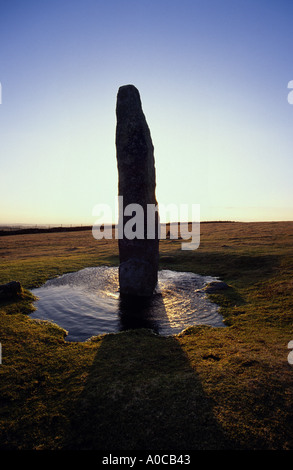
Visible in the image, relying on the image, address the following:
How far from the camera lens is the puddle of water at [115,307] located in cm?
1034

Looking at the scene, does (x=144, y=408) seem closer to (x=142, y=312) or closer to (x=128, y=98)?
(x=142, y=312)

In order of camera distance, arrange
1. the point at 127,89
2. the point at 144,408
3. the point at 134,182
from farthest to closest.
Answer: the point at 127,89, the point at 134,182, the point at 144,408

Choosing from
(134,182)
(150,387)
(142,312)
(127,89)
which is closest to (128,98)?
(127,89)

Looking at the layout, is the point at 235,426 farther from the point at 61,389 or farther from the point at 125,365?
the point at 61,389

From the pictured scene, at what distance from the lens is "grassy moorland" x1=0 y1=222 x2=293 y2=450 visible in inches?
185

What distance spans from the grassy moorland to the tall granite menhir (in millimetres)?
5136

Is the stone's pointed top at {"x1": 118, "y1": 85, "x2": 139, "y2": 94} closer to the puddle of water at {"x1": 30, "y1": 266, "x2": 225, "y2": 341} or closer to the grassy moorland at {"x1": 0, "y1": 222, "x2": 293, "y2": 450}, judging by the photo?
the puddle of water at {"x1": 30, "y1": 266, "x2": 225, "y2": 341}

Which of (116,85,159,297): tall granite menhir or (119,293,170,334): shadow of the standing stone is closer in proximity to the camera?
(119,293,170,334): shadow of the standing stone

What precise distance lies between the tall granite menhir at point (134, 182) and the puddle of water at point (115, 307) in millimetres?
Answer: 1076

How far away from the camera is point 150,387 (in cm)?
599

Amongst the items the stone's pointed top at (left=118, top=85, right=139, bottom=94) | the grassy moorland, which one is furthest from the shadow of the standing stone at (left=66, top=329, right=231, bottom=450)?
the stone's pointed top at (left=118, top=85, right=139, bottom=94)

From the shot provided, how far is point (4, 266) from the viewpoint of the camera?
21.0 metres

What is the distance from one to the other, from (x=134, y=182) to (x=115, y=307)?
263 inches
